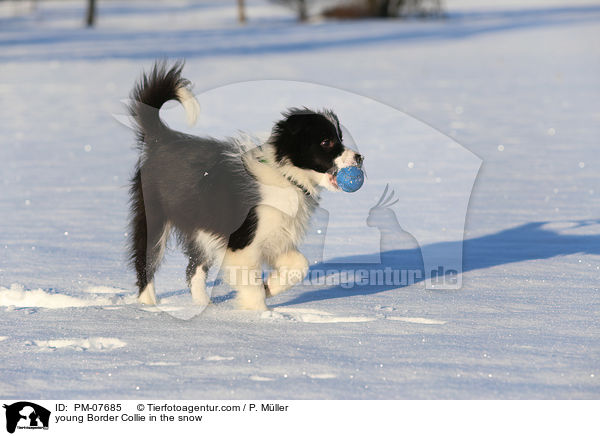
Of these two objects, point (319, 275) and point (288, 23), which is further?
point (288, 23)

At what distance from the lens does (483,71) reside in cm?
1808

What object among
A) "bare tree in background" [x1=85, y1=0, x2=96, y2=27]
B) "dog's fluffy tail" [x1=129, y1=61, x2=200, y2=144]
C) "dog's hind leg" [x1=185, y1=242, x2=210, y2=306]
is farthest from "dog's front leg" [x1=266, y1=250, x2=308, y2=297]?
"bare tree in background" [x1=85, y1=0, x2=96, y2=27]

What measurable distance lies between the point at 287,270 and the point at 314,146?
2.19 feet

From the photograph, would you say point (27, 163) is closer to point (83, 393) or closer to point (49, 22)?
point (83, 393)

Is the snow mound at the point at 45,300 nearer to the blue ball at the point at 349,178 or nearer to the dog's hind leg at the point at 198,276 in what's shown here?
the dog's hind leg at the point at 198,276

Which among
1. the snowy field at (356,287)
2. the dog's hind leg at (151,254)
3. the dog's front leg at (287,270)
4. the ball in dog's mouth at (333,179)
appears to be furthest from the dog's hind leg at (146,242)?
the ball in dog's mouth at (333,179)

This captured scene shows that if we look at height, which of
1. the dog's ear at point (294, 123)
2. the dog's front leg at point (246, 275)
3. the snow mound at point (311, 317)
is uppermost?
the dog's ear at point (294, 123)

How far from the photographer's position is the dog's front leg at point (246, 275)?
4.02 m

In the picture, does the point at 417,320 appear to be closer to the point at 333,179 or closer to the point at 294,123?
the point at 333,179

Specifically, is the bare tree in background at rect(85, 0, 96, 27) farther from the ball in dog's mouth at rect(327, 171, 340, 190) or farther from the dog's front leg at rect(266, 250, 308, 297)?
the ball in dog's mouth at rect(327, 171, 340, 190)

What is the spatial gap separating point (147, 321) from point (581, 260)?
2.75m

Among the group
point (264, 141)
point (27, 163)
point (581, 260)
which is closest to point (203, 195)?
point (264, 141)
